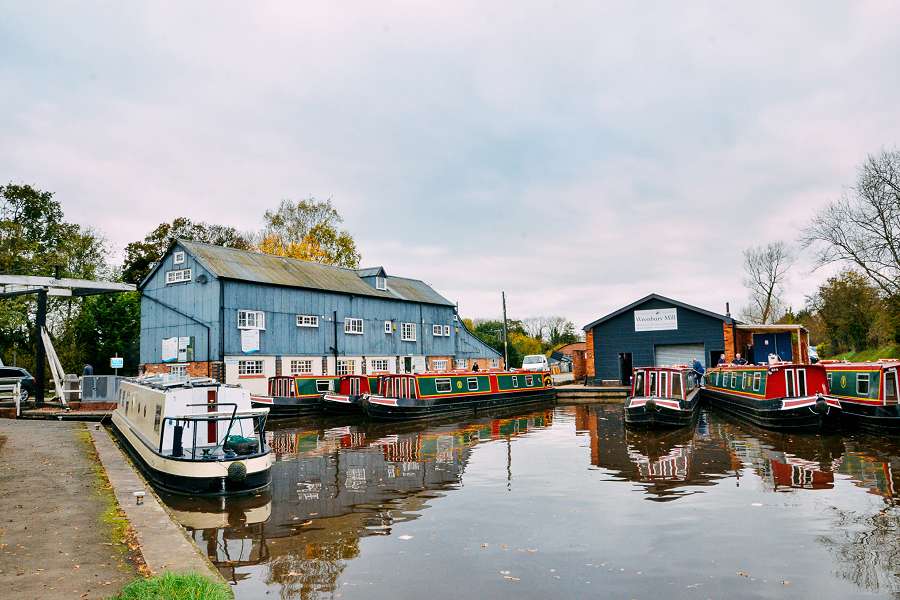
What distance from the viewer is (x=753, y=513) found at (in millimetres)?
11117

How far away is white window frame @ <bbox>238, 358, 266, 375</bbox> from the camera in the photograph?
3356cm

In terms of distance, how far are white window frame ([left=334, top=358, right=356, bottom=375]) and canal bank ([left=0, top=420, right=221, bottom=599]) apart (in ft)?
75.4

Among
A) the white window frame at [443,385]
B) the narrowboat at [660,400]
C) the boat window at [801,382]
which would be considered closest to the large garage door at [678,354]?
the narrowboat at [660,400]

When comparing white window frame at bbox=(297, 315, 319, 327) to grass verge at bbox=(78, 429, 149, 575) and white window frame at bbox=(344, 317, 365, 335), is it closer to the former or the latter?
white window frame at bbox=(344, 317, 365, 335)

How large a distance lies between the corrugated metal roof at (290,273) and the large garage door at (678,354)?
55.4 feet

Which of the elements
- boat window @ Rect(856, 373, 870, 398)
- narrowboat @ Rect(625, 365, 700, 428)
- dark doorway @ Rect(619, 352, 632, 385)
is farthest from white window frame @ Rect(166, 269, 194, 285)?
boat window @ Rect(856, 373, 870, 398)

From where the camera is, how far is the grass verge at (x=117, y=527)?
7.61m

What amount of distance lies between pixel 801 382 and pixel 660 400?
5030 mm

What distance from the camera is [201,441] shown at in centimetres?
1517

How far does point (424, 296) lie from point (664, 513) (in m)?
37.4

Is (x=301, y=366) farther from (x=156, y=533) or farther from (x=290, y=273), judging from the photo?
(x=156, y=533)

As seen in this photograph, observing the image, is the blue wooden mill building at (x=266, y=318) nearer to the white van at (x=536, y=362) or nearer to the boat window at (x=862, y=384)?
the white van at (x=536, y=362)

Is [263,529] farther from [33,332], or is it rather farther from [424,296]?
[33,332]

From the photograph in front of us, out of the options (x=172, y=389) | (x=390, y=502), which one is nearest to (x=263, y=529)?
(x=390, y=502)
